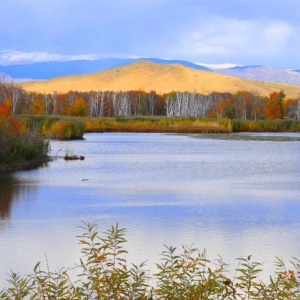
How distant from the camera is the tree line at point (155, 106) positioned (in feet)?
295

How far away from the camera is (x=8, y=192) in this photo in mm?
18312

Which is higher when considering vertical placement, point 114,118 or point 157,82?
point 157,82

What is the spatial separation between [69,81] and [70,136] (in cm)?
12665

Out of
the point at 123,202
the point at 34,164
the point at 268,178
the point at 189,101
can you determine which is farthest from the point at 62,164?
the point at 189,101

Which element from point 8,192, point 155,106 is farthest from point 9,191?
point 155,106

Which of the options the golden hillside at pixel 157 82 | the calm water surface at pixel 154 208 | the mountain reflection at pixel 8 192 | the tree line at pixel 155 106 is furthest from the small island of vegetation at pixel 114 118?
the golden hillside at pixel 157 82

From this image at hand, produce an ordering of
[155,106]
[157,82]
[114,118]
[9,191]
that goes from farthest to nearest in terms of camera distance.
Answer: [157,82] → [155,106] → [114,118] → [9,191]

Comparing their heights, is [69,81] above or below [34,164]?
above

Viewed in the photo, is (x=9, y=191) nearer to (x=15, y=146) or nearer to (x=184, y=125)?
(x=15, y=146)

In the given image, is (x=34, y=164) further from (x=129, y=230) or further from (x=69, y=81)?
(x=69, y=81)

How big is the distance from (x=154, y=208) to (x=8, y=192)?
4.57 meters

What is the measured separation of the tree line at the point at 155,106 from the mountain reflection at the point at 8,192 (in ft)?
195

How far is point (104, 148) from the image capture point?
1475 inches

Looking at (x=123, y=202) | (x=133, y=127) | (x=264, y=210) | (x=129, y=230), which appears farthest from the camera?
(x=133, y=127)
